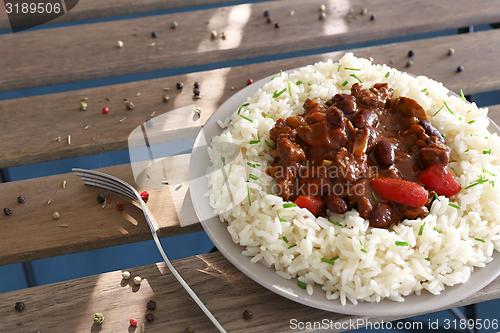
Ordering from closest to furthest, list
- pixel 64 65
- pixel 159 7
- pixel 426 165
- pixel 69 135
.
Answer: pixel 426 165
pixel 69 135
pixel 64 65
pixel 159 7

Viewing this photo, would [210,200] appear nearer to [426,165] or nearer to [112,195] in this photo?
[112,195]

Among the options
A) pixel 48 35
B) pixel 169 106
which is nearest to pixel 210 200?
pixel 169 106

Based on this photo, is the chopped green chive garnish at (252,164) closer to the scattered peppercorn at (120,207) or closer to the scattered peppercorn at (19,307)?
the scattered peppercorn at (120,207)

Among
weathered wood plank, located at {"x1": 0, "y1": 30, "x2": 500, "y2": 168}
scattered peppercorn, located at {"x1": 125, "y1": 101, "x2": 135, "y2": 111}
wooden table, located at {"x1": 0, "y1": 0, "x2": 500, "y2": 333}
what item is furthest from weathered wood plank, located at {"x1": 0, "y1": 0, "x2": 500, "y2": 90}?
scattered peppercorn, located at {"x1": 125, "y1": 101, "x2": 135, "y2": 111}

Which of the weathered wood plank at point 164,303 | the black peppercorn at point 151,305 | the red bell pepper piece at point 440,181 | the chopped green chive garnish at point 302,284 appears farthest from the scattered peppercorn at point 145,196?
the red bell pepper piece at point 440,181

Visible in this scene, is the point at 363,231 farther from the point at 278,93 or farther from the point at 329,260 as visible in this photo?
the point at 278,93

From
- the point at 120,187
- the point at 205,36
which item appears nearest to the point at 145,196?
the point at 120,187

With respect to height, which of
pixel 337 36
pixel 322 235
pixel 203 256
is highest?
pixel 337 36

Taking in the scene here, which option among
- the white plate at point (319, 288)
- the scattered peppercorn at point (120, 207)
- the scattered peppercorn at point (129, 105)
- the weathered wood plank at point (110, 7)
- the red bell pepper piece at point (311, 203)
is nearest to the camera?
the white plate at point (319, 288)

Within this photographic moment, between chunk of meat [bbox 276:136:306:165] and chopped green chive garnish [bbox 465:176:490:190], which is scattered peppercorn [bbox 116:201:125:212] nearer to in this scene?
chunk of meat [bbox 276:136:306:165]
